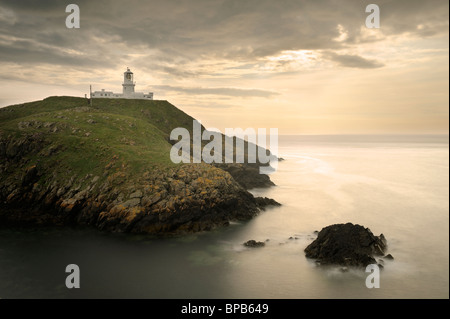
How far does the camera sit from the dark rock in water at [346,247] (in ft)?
92.7

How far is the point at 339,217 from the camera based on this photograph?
45219mm

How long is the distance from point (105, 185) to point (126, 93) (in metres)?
66.6

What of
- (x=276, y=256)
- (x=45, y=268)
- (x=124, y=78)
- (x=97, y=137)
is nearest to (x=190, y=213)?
(x=276, y=256)

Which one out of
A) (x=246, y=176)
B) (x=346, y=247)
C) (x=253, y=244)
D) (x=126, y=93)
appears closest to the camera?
(x=346, y=247)

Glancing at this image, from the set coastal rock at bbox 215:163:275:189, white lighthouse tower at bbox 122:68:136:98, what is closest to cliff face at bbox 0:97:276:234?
coastal rock at bbox 215:163:275:189

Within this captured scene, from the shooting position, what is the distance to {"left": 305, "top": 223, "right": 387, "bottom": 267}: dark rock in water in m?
28.3

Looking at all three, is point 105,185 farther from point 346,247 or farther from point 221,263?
point 346,247

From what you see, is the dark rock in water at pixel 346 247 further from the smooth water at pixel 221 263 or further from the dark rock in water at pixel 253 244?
the dark rock in water at pixel 253 244

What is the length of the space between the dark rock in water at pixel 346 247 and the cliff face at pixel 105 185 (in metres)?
12.9

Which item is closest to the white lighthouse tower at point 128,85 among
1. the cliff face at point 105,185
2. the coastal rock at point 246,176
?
the cliff face at point 105,185

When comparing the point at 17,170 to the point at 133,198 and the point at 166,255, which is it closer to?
the point at 133,198

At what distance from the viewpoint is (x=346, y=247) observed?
29.1 meters

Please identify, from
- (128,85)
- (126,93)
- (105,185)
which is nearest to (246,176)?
(105,185)

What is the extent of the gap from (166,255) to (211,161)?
38.9m
